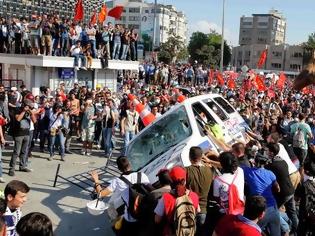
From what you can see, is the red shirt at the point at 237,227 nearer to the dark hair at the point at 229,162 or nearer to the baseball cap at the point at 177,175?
the baseball cap at the point at 177,175

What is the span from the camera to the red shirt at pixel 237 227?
432 centimetres

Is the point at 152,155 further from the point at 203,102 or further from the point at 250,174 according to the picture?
the point at 250,174

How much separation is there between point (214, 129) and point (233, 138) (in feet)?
2.41

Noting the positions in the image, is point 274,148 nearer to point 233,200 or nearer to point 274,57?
point 233,200

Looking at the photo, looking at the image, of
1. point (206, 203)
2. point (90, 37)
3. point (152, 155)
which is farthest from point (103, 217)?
point (90, 37)

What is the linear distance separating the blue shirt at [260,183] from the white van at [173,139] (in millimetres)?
1479

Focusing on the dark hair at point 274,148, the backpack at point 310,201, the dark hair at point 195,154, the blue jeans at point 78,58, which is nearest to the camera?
the dark hair at point 195,154

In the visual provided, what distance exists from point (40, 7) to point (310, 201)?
40.6m

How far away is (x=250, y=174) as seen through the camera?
20.6ft

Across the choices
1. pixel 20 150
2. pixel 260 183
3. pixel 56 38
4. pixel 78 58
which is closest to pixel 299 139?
pixel 260 183

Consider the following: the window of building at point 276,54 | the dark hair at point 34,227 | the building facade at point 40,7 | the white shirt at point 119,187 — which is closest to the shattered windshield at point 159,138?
the white shirt at point 119,187

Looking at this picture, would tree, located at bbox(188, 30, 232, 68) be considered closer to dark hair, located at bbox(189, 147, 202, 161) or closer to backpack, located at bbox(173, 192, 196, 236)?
dark hair, located at bbox(189, 147, 202, 161)

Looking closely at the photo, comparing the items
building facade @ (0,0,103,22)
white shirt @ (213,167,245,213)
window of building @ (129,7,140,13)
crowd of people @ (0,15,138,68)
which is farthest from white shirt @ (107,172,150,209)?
window of building @ (129,7,140,13)

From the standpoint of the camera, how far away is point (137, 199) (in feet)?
18.9
